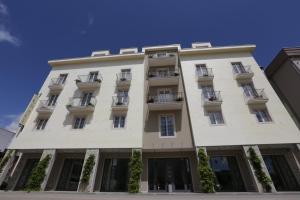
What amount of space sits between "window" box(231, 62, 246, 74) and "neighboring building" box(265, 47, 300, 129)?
439 centimetres

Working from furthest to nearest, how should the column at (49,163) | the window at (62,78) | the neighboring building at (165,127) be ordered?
the window at (62,78) < the neighboring building at (165,127) < the column at (49,163)

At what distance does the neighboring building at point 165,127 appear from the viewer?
1346 cm

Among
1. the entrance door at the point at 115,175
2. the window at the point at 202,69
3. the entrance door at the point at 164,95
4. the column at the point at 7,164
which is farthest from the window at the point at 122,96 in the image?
the column at the point at 7,164

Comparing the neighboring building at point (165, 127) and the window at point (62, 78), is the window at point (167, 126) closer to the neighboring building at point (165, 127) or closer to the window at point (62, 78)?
the neighboring building at point (165, 127)

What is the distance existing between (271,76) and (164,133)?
15.9 m

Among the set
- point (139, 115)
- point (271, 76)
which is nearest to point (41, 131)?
point (139, 115)

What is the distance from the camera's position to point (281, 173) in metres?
13.5

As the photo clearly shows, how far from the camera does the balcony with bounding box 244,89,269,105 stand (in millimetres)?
14680

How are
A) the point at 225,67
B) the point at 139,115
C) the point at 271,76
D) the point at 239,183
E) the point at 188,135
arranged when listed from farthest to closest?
the point at 271,76
the point at 225,67
the point at 139,115
the point at 188,135
the point at 239,183

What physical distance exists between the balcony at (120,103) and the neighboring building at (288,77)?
1691 cm

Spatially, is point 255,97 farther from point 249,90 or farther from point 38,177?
point 38,177

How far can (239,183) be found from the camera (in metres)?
13.3

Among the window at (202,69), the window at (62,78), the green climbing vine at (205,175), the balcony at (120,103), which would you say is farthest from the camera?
the window at (62,78)

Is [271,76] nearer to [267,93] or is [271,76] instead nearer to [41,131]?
[267,93]
